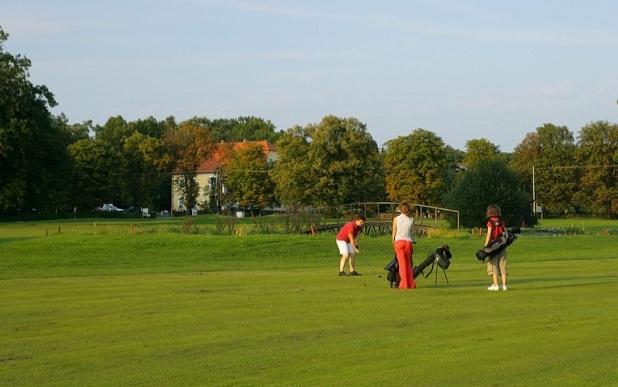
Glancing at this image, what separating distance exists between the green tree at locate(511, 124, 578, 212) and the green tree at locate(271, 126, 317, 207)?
34976 mm

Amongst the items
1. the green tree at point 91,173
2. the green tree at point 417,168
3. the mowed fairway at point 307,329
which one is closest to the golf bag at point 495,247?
the mowed fairway at point 307,329

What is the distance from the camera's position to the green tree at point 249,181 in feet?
455

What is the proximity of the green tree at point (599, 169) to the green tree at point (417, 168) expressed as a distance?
22152 mm

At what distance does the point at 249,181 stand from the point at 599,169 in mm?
48634

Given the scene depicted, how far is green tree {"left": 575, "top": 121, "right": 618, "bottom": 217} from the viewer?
136375mm

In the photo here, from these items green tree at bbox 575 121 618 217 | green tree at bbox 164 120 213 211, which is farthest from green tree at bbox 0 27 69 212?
green tree at bbox 575 121 618 217

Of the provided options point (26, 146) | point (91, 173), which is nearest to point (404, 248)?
point (26, 146)

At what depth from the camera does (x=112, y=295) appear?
21.9m

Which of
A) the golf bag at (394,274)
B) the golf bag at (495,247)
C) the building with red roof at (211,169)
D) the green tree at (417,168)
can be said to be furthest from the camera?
the building with red roof at (211,169)

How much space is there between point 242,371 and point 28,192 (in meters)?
78.5

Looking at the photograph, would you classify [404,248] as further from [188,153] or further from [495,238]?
[188,153]

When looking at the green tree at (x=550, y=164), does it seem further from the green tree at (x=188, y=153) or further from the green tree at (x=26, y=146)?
the green tree at (x=26, y=146)

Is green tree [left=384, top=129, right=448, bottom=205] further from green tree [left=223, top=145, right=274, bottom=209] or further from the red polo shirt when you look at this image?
the red polo shirt

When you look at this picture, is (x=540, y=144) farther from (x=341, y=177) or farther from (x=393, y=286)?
(x=393, y=286)
